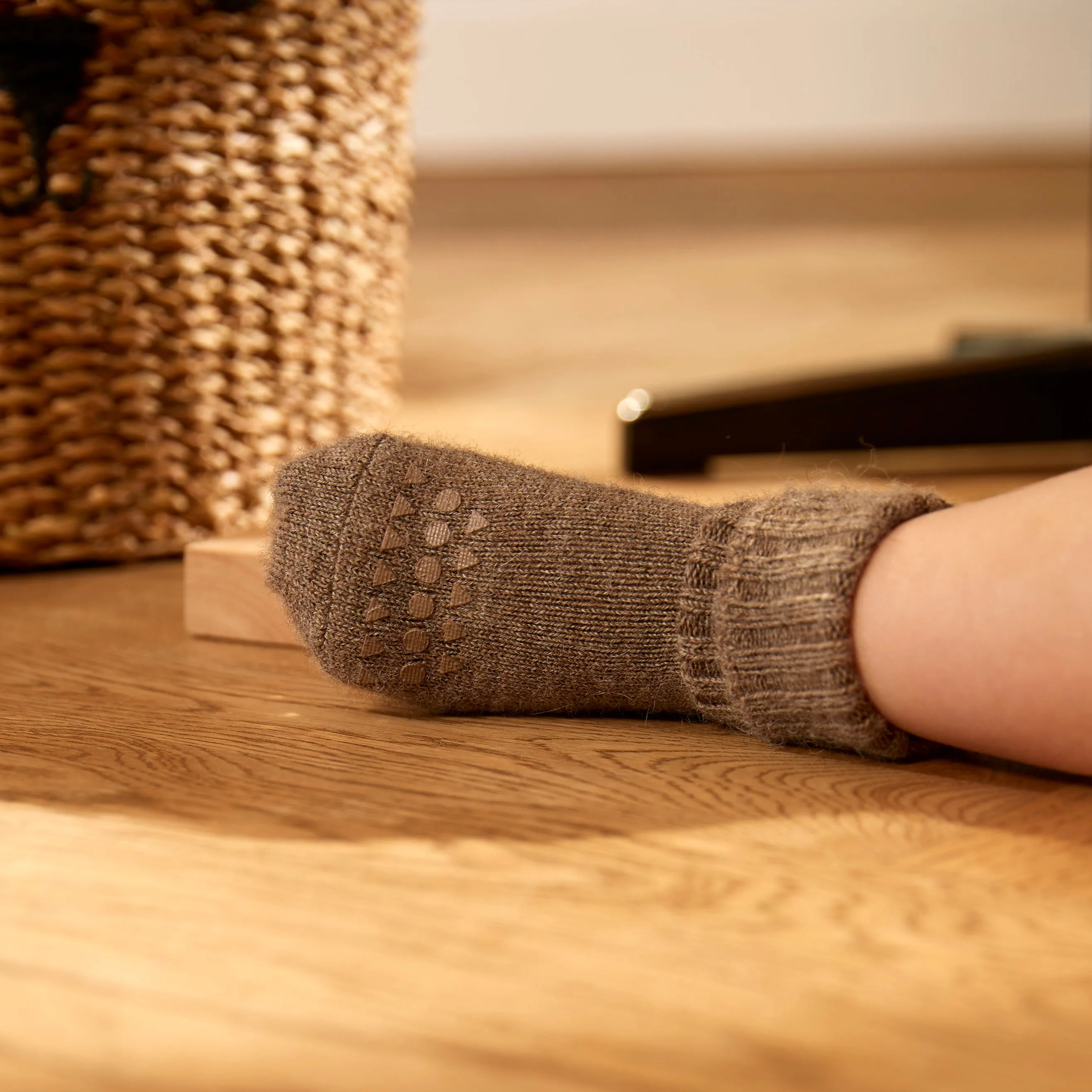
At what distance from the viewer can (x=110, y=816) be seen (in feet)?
1.42

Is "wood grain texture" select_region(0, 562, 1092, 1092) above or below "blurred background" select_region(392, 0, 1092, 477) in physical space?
below

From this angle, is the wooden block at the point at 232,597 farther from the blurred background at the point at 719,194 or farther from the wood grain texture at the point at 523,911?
the blurred background at the point at 719,194

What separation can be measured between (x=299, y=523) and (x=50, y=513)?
379mm

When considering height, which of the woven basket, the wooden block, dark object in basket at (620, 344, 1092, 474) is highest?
the woven basket

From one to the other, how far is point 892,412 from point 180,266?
686mm

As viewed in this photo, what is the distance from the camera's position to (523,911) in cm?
36

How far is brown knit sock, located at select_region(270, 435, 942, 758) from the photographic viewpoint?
20.3 inches

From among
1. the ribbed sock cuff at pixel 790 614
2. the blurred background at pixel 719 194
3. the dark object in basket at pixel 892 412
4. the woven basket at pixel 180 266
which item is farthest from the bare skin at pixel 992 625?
the blurred background at pixel 719 194

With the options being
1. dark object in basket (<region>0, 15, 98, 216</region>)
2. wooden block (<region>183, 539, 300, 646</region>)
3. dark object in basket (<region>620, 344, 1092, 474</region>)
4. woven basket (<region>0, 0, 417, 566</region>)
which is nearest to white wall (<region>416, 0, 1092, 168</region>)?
dark object in basket (<region>620, 344, 1092, 474</region>)

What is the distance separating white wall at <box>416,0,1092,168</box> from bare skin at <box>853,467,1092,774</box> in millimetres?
1283

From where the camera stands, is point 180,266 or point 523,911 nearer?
point 523,911

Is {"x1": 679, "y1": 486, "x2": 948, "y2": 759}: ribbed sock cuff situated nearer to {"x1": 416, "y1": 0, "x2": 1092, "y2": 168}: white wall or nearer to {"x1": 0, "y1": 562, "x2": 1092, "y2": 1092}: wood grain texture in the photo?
{"x1": 0, "y1": 562, "x2": 1092, "y2": 1092}: wood grain texture

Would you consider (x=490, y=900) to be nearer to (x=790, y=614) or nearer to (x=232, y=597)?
(x=790, y=614)

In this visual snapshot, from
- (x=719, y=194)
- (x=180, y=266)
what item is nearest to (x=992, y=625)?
(x=180, y=266)
